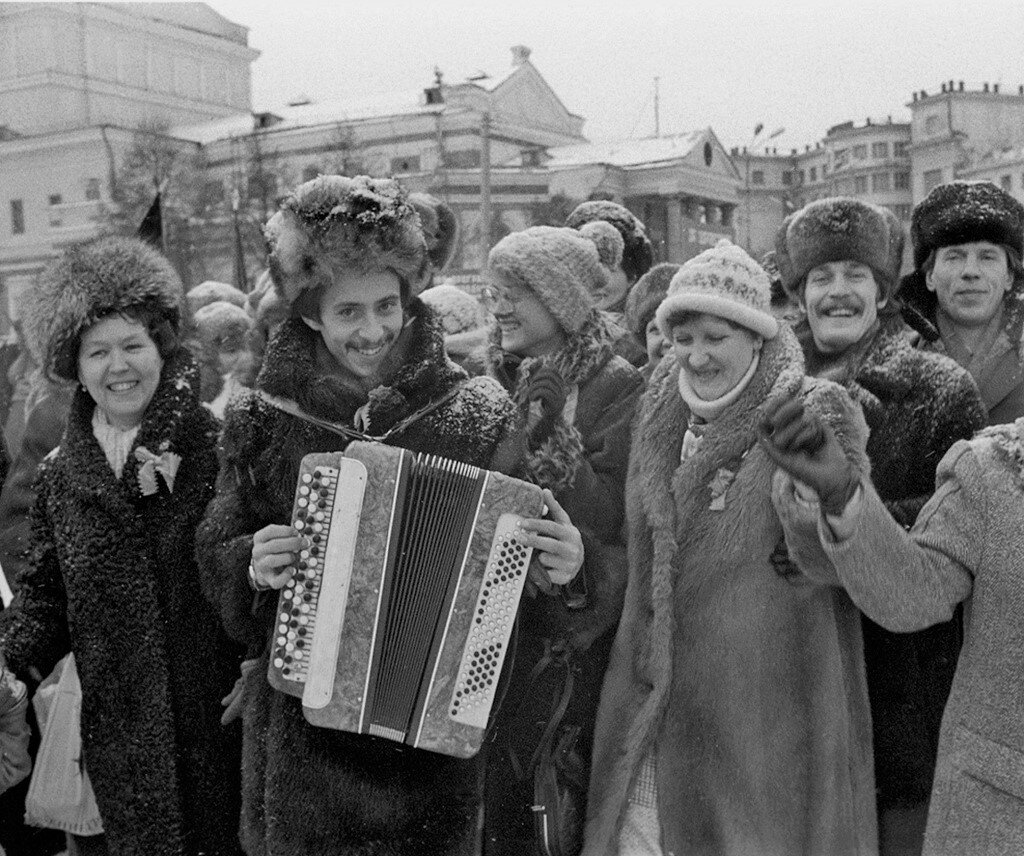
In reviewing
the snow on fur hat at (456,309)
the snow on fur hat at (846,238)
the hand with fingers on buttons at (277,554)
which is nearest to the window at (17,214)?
the snow on fur hat at (456,309)

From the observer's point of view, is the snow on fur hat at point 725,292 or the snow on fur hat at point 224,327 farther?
the snow on fur hat at point 224,327

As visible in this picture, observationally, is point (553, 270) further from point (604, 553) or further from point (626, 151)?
point (626, 151)

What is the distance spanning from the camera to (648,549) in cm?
327

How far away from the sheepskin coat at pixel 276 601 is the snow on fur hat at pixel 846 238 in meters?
1.15

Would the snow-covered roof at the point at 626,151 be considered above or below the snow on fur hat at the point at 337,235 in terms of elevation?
above

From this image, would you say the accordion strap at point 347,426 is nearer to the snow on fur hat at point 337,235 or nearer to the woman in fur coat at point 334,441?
the woman in fur coat at point 334,441

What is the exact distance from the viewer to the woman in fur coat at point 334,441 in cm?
302

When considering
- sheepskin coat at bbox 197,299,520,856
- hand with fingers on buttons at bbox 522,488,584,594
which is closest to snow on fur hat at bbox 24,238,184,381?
sheepskin coat at bbox 197,299,520,856

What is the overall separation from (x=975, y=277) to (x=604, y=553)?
158 centimetres

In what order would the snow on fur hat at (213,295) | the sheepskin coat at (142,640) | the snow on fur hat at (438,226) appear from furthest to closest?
the snow on fur hat at (213,295) < the snow on fur hat at (438,226) < the sheepskin coat at (142,640)

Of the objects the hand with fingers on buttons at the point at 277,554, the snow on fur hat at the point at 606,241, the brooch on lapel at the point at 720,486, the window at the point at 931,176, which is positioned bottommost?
the hand with fingers on buttons at the point at 277,554

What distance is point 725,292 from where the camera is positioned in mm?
3176

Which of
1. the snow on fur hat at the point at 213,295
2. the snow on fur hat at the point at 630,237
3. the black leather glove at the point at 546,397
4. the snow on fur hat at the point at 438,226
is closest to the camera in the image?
the black leather glove at the point at 546,397

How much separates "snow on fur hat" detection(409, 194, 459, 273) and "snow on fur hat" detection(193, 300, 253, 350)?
59.2 inches
